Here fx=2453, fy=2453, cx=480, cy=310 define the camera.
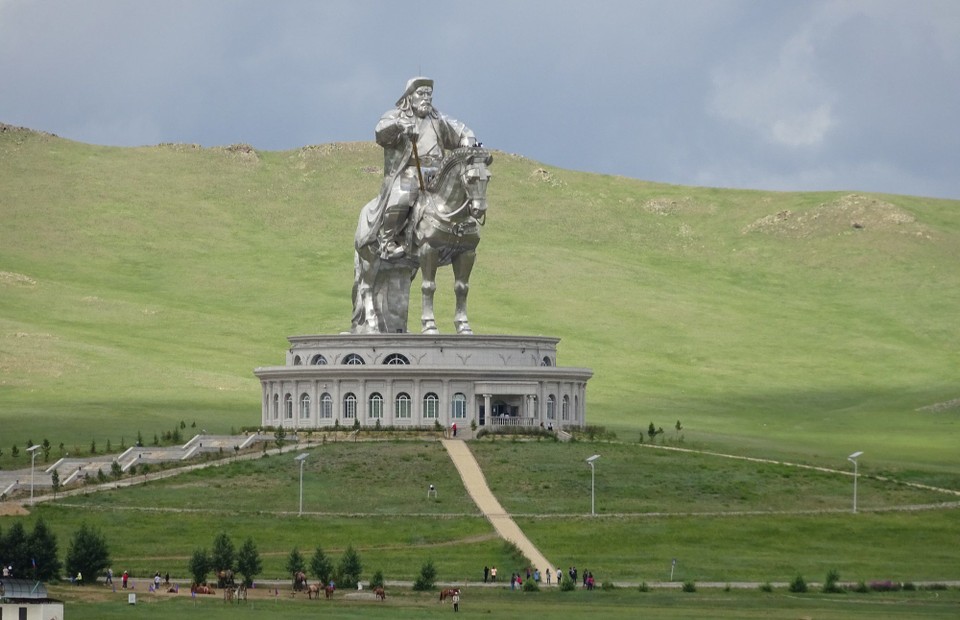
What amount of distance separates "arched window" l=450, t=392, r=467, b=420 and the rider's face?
12.8 metres

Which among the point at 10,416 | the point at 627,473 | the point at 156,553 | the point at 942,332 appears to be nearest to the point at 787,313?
the point at 942,332

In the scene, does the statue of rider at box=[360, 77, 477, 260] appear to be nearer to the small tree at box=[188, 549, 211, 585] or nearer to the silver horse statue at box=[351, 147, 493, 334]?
the silver horse statue at box=[351, 147, 493, 334]

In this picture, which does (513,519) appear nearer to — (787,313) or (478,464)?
(478,464)

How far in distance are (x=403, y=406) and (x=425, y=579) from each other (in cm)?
3129

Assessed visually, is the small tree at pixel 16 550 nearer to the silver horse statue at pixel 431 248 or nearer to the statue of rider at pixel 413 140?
the silver horse statue at pixel 431 248

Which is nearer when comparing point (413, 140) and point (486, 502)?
point (486, 502)

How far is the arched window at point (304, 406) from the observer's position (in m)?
112

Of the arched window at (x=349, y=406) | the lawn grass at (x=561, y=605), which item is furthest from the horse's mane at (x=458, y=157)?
the lawn grass at (x=561, y=605)

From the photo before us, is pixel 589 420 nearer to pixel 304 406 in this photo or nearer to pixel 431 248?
pixel 304 406

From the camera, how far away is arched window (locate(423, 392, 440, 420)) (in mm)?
110188

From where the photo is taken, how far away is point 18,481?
329 ft

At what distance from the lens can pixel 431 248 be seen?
110 m

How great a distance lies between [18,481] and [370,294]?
2045 cm

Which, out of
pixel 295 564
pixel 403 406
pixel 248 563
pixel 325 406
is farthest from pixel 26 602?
pixel 325 406
